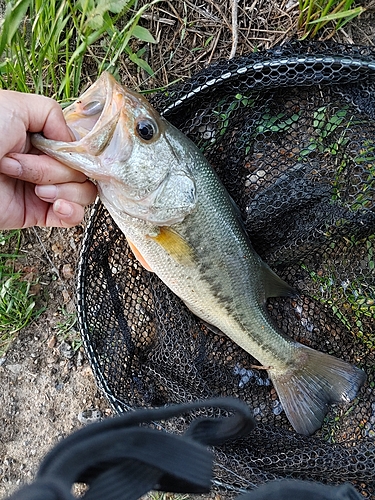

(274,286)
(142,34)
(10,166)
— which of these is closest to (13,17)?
(10,166)

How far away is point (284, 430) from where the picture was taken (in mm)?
2609

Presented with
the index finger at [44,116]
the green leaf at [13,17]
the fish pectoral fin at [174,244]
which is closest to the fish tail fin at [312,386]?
the fish pectoral fin at [174,244]

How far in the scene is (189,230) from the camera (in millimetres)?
2283

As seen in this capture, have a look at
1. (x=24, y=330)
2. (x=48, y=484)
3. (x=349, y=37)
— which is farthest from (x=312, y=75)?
(x=24, y=330)

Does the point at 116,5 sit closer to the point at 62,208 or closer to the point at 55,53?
the point at 55,53

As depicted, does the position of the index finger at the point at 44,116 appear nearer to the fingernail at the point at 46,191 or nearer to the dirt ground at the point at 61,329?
the fingernail at the point at 46,191

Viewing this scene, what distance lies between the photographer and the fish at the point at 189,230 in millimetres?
1986

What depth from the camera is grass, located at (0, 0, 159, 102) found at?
7.57 feet

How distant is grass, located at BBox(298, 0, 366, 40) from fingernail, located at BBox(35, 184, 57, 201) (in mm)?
1630

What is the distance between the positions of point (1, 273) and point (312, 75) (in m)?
2.15

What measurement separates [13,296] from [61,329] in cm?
36

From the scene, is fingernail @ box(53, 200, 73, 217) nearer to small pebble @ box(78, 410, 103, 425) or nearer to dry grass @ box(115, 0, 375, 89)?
dry grass @ box(115, 0, 375, 89)

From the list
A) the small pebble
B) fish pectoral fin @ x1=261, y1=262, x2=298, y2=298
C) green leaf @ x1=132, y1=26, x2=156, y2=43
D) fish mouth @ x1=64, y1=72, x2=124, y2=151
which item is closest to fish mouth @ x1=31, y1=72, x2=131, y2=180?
fish mouth @ x1=64, y1=72, x2=124, y2=151

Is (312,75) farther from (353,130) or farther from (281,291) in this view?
(281,291)
